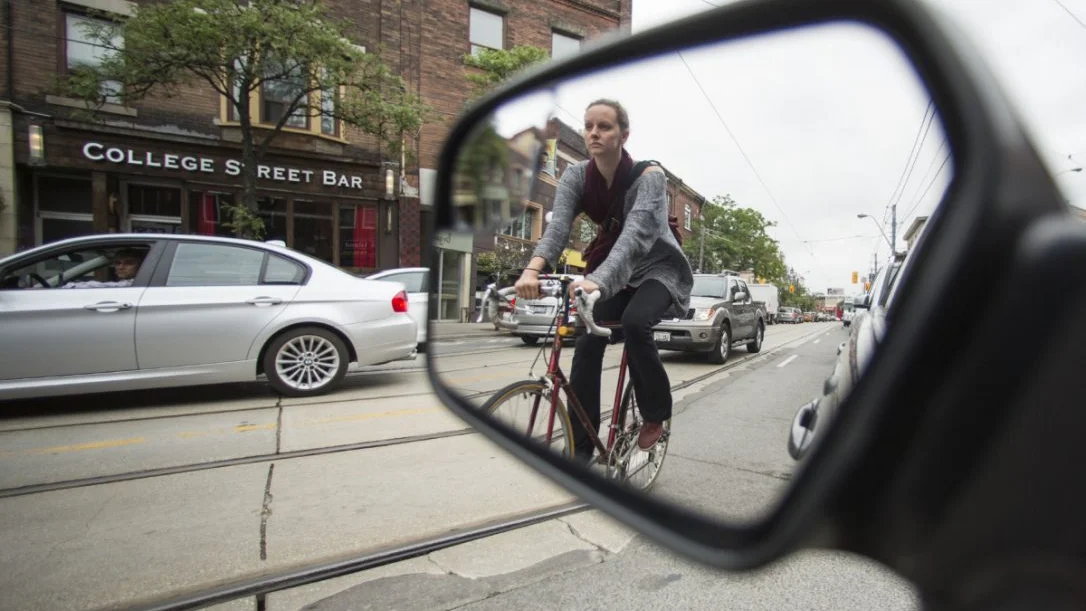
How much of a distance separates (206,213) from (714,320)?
53.2ft

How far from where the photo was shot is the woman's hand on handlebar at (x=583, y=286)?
55.2 inches

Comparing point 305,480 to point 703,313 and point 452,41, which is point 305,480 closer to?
point 703,313

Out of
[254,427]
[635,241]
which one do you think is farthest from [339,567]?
[254,427]

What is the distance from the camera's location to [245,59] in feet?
39.4

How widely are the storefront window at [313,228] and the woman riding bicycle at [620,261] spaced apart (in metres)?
16.2

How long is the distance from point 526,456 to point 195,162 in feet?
53.8

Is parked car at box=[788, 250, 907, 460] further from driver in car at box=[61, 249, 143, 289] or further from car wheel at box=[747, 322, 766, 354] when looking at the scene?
driver in car at box=[61, 249, 143, 289]

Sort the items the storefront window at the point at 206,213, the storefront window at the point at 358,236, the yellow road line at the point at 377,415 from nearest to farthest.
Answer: the yellow road line at the point at 377,415 → the storefront window at the point at 206,213 → the storefront window at the point at 358,236

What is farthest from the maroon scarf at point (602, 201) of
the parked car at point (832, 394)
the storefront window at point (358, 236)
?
the storefront window at point (358, 236)

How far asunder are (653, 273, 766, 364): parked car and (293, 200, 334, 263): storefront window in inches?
632

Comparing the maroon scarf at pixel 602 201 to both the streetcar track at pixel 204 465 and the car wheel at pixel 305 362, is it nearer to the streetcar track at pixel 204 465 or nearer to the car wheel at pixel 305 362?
the streetcar track at pixel 204 465

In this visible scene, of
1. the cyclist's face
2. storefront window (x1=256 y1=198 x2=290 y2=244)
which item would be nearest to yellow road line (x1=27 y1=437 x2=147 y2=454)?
the cyclist's face

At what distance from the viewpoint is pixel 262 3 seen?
35.8 ft

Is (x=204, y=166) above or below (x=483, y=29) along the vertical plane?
below
